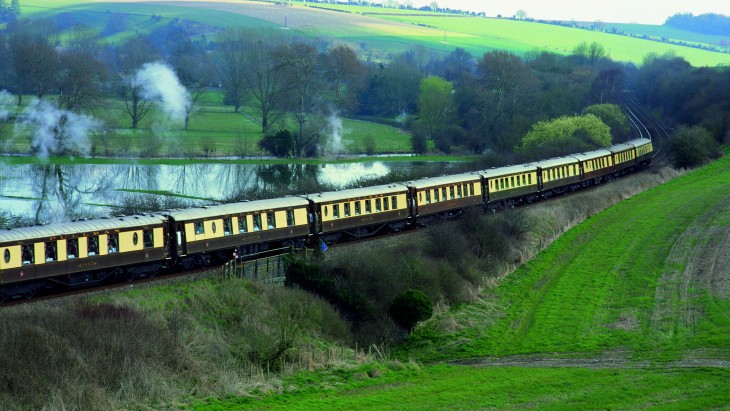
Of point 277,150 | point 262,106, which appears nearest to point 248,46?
point 262,106

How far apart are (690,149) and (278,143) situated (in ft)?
114

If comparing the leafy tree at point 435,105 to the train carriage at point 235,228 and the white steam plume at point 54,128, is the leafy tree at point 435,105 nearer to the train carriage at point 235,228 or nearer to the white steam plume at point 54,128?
the white steam plume at point 54,128

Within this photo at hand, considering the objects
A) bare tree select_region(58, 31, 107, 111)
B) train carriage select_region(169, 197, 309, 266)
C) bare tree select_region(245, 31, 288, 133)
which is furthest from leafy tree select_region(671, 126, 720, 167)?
train carriage select_region(169, 197, 309, 266)

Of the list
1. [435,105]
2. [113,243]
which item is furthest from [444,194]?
[435,105]

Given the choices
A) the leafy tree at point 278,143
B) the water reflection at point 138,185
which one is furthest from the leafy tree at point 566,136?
the leafy tree at point 278,143

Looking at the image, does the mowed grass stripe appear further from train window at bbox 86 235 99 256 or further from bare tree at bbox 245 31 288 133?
bare tree at bbox 245 31 288 133

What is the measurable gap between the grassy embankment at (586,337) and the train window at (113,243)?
8288 mm

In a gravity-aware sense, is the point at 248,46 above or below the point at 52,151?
above

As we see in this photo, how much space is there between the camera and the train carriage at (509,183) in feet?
161

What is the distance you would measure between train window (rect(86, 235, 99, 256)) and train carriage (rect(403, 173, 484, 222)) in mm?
17636

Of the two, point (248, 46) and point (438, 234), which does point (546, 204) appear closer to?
point (438, 234)

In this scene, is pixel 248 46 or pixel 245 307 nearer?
pixel 245 307

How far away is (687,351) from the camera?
1061 inches

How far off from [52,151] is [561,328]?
47710 mm
